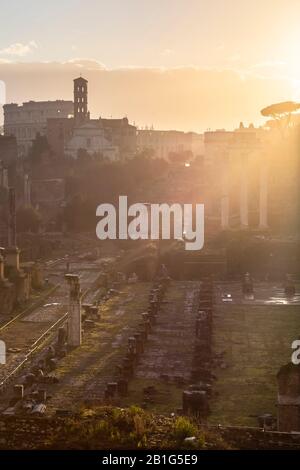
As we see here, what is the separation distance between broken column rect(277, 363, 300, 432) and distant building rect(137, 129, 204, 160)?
80.4m

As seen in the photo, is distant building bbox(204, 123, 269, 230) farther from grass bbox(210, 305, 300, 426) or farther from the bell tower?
grass bbox(210, 305, 300, 426)

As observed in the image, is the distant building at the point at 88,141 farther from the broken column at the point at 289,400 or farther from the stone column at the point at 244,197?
the broken column at the point at 289,400

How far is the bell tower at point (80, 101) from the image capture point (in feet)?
236

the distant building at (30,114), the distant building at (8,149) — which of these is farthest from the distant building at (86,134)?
the distant building at (30,114)

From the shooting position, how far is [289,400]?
45.1 feet

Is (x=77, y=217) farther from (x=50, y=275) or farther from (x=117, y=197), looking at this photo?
(x=50, y=275)

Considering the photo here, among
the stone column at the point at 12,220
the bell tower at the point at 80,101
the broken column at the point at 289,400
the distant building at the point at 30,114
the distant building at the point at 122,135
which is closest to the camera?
the broken column at the point at 289,400

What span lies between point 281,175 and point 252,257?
18339mm

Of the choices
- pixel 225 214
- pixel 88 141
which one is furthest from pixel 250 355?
pixel 88 141

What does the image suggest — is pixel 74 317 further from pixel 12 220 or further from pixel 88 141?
pixel 88 141

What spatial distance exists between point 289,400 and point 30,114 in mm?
79312

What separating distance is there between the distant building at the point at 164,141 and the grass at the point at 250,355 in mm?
69310
